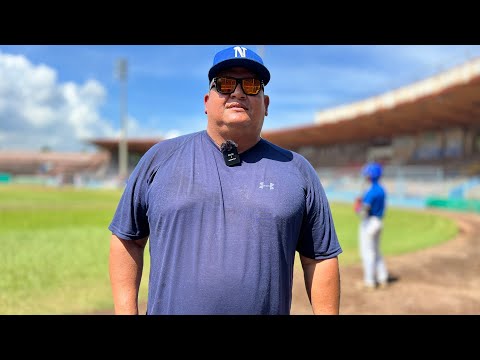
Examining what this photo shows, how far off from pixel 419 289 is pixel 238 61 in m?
5.46

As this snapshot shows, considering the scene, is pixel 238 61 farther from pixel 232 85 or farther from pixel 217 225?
pixel 217 225

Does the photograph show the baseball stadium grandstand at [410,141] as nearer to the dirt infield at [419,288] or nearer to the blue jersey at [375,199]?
the dirt infield at [419,288]

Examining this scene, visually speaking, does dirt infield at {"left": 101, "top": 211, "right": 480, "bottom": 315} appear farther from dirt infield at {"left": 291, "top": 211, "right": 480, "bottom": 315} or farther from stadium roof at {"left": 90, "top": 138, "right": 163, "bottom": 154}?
stadium roof at {"left": 90, "top": 138, "right": 163, "bottom": 154}

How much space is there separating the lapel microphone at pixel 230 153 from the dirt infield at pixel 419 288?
2.33 metres

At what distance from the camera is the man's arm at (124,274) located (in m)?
1.75

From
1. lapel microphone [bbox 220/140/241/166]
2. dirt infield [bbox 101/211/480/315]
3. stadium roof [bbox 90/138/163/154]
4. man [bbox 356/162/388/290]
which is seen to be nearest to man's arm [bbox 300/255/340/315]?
lapel microphone [bbox 220/140/241/166]

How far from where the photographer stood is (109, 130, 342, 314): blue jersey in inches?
62.4

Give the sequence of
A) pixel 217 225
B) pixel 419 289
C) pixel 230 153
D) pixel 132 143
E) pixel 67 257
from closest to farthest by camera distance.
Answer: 1. pixel 217 225
2. pixel 230 153
3. pixel 419 289
4. pixel 67 257
5. pixel 132 143

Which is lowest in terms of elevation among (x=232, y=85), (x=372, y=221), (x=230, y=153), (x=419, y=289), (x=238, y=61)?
(x=419, y=289)

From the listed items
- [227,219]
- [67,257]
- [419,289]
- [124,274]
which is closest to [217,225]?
[227,219]

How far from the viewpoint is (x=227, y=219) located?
5.23 ft

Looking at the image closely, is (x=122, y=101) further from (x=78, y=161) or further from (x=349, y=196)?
(x=349, y=196)

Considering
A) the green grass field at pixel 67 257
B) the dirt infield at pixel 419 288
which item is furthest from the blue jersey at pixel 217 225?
the green grass field at pixel 67 257

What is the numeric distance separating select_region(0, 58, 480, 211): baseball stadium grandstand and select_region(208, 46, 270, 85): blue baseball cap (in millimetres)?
16019
